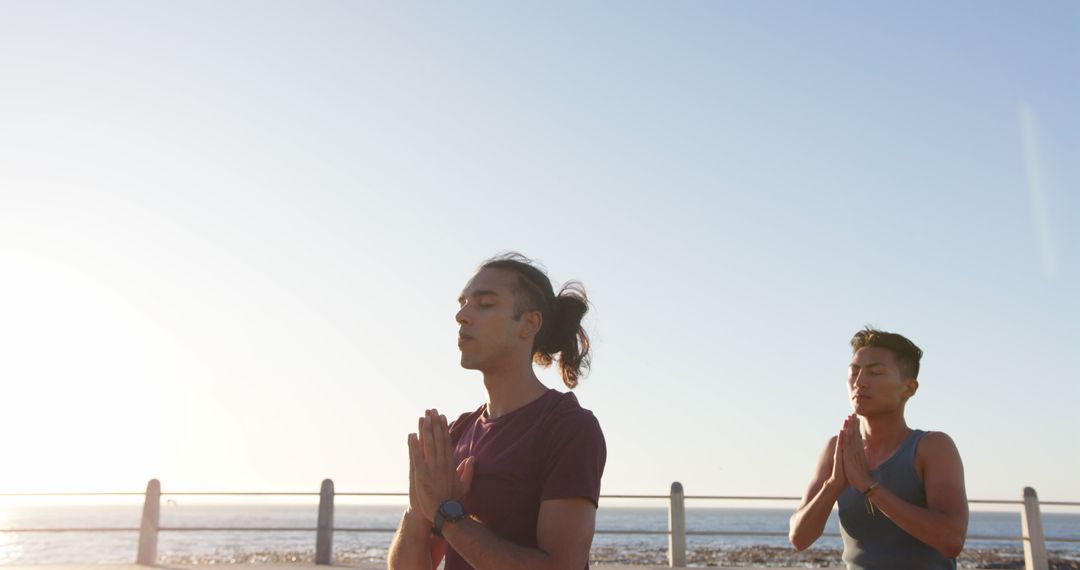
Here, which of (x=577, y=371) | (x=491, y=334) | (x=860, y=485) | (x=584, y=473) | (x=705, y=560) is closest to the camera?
(x=584, y=473)

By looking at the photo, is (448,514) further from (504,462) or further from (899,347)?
(899,347)

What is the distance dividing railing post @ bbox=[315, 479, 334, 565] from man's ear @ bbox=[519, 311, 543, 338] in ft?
33.8

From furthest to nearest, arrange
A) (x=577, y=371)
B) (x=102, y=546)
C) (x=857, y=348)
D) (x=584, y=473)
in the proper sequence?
(x=102, y=546), (x=857, y=348), (x=577, y=371), (x=584, y=473)

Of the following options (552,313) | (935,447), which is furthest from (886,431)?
(552,313)

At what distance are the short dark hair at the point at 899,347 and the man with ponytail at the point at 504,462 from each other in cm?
128

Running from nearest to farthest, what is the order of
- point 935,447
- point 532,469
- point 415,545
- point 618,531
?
point 532,469 < point 415,545 < point 935,447 < point 618,531

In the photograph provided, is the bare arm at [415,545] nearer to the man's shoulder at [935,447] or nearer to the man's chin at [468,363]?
the man's chin at [468,363]

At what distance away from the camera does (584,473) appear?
8.53 feet

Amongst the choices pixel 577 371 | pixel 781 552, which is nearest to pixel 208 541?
pixel 781 552

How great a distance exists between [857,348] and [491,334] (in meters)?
1.53

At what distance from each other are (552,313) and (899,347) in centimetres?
131

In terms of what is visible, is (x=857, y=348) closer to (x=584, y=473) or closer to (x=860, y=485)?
(x=860, y=485)

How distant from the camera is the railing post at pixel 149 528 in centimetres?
1252

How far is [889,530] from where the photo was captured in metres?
3.31
